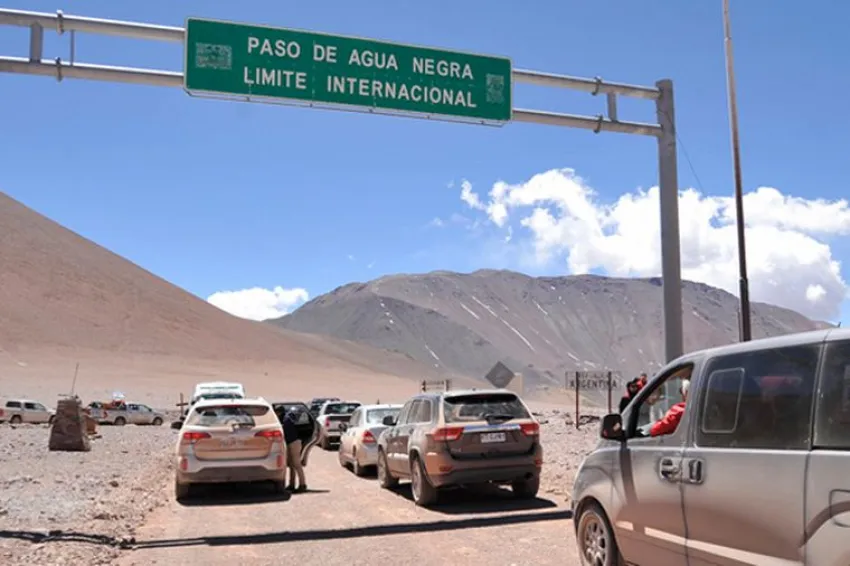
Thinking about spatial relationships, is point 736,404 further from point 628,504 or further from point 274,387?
point 274,387

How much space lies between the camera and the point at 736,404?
17.3 ft

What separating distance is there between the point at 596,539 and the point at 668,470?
4.60ft

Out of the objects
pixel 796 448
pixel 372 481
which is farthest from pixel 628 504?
pixel 372 481

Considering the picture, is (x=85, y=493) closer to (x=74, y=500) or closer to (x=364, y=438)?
(x=74, y=500)

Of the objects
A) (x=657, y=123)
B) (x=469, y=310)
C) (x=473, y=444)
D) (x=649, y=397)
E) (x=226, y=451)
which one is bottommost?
(x=226, y=451)

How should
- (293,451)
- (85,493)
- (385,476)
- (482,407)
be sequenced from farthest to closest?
(385,476), (293,451), (85,493), (482,407)

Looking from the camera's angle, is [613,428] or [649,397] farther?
[649,397]

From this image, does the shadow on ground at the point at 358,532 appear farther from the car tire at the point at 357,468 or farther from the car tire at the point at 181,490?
the car tire at the point at 357,468

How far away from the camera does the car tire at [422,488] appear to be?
465 inches

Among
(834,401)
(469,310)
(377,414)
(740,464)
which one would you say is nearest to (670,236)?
(377,414)

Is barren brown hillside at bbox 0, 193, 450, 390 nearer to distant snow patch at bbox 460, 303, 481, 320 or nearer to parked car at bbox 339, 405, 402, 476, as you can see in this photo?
distant snow patch at bbox 460, 303, 481, 320

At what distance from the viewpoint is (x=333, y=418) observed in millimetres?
25312

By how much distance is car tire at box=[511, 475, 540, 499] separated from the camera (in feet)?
39.8

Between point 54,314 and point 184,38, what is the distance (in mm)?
92097
